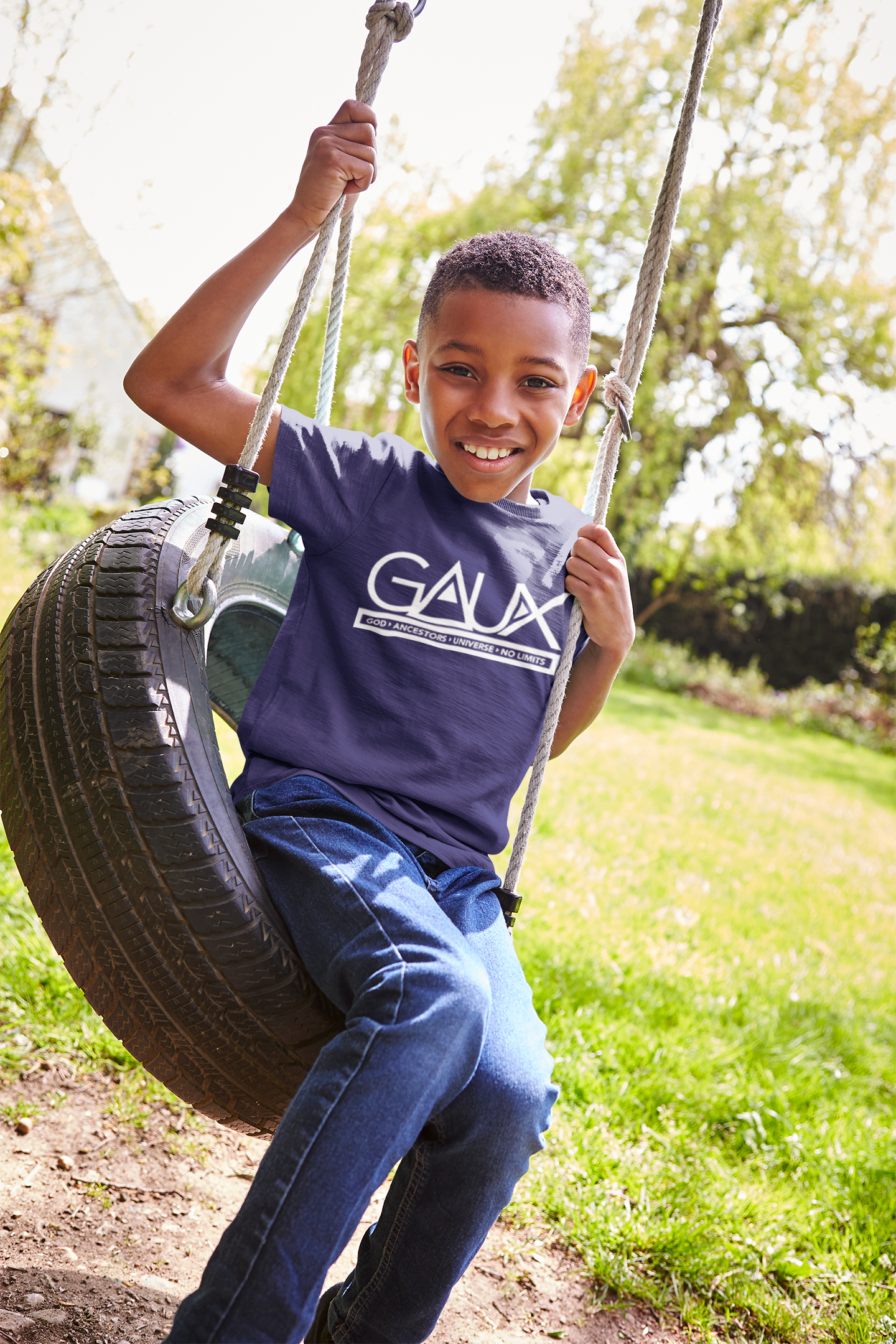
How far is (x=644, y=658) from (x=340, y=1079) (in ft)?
42.4

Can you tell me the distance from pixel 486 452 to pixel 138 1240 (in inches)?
59.1

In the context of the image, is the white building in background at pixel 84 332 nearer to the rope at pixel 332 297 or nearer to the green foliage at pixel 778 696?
the rope at pixel 332 297

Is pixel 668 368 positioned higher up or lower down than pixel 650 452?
higher up

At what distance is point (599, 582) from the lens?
166 centimetres

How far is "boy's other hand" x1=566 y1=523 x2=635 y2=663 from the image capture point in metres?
1.66

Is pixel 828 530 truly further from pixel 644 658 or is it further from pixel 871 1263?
pixel 871 1263

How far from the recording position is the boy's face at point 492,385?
5.30 feet

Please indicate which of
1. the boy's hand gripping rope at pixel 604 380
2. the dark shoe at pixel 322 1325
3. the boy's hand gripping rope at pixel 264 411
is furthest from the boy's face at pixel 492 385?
the dark shoe at pixel 322 1325

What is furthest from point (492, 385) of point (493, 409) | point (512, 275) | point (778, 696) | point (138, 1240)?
point (778, 696)

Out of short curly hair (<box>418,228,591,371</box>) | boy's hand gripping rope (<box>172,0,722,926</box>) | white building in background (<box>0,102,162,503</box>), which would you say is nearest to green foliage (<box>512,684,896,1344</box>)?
boy's hand gripping rope (<box>172,0,722,926</box>)

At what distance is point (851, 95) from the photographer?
9.50m

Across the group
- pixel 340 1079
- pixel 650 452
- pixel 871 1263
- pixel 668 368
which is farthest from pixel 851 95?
pixel 340 1079

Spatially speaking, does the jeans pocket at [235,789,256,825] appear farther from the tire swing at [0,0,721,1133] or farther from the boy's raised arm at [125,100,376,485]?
the boy's raised arm at [125,100,376,485]

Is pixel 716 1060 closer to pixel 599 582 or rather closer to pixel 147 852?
pixel 599 582
